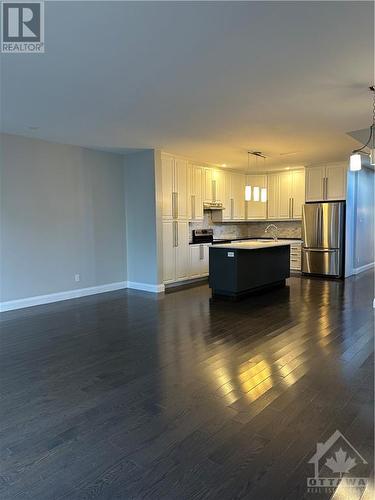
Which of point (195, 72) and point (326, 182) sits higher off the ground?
point (195, 72)

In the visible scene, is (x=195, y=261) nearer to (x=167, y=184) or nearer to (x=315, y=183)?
(x=167, y=184)

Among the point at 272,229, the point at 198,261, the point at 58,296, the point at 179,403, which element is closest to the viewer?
the point at 179,403

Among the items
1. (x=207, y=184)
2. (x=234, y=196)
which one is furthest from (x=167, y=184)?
(x=234, y=196)

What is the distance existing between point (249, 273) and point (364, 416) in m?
3.63

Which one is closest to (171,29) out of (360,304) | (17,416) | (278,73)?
(278,73)

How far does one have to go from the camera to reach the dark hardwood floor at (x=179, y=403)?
1.74 metres

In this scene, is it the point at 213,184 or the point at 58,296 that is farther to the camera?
the point at 213,184

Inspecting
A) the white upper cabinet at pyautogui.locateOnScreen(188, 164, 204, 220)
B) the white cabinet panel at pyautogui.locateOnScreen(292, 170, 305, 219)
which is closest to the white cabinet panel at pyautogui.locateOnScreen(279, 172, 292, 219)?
the white cabinet panel at pyautogui.locateOnScreen(292, 170, 305, 219)

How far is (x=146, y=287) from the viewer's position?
6660 mm

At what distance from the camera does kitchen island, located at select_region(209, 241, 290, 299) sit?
5578 mm

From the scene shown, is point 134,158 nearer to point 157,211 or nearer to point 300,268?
point 157,211

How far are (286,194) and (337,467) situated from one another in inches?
297

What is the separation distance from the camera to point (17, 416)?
2318 mm

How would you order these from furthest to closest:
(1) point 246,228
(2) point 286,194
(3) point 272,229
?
(1) point 246,228, (3) point 272,229, (2) point 286,194
